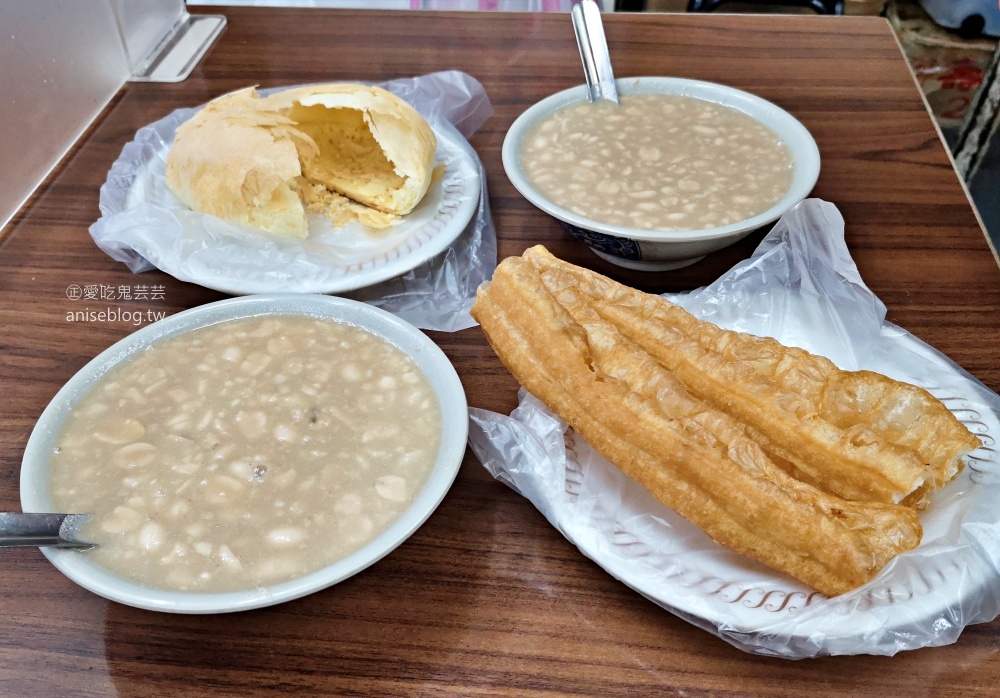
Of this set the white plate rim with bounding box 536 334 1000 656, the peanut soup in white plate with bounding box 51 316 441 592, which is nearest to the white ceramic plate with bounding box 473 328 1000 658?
the white plate rim with bounding box 536 334 1000 656

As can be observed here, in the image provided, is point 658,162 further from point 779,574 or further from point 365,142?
point 779,574

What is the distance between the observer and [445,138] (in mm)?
1201

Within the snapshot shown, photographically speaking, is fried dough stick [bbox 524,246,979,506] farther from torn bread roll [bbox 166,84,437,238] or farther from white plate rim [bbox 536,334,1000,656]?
torn bread roll [bbox 166,84,437,238]

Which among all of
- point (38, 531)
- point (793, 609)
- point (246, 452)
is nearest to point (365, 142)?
point (246, 452)

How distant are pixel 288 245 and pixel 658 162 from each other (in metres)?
0.49

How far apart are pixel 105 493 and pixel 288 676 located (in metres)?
0.21

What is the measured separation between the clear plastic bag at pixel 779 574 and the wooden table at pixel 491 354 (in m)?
0.04

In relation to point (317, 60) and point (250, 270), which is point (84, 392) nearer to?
point (250, 270)

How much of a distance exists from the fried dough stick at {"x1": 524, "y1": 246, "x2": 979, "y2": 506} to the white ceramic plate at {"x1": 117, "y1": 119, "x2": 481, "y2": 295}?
1.12 ft

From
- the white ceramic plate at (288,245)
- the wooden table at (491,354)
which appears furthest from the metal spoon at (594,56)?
the white ceramic plate at (288,245)

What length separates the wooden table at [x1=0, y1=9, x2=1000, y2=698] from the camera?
23.7 inches

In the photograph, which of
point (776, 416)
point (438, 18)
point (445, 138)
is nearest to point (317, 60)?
point (438, 18)

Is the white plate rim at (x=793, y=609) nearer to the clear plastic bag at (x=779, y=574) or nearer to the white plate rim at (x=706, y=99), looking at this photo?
the clear plastic bag at (x=779, y=574)

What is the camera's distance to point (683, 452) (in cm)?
63
